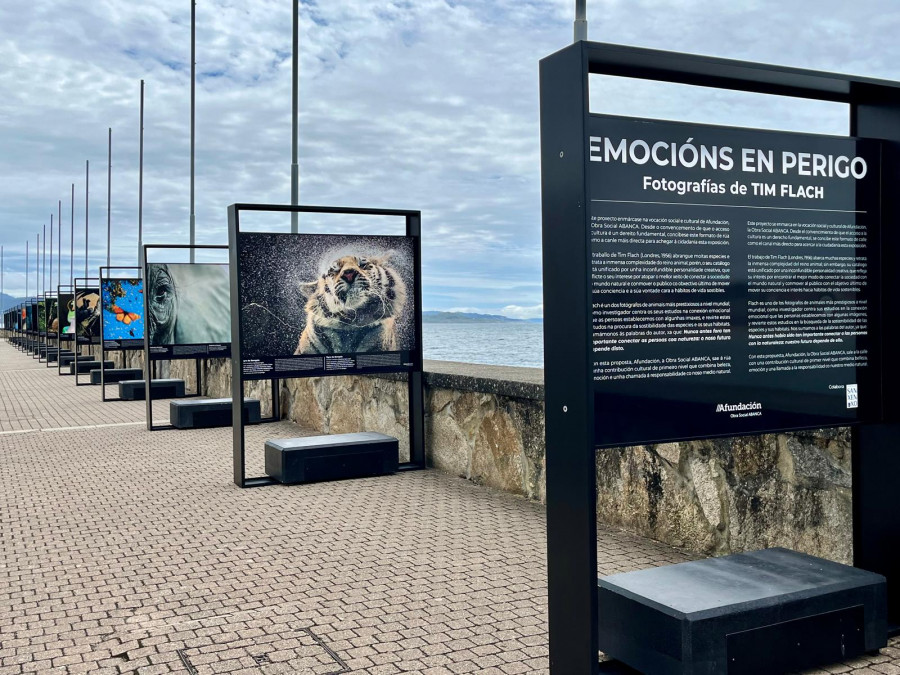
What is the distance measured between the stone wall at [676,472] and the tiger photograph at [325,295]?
75 cm

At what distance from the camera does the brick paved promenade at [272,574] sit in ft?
13.2

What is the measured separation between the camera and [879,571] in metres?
4.17

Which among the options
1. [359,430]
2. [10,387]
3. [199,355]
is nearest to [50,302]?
[10,387]

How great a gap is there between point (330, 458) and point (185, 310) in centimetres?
601

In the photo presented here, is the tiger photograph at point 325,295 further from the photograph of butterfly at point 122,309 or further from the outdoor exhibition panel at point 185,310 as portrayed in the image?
the photograph of butterfly at point 122,309

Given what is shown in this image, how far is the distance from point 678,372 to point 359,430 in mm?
7677

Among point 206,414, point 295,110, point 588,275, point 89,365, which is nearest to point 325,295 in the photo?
point 206,414

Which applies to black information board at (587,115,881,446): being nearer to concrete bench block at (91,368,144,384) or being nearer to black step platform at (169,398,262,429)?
black step platform at (169,398,262,429)

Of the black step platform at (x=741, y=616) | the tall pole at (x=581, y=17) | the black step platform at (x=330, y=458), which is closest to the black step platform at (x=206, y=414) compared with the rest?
the black step platform at (x=330, y=458)

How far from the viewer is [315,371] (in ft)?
28.2

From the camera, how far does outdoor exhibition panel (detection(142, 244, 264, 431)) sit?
43.8 feet

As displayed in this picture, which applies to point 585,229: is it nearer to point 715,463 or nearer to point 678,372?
point 678,372

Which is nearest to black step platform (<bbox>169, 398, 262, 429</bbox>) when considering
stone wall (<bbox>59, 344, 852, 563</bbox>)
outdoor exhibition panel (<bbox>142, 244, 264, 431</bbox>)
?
outdoor exhibition panel (<bbox>142, 244, 264, 431</bbox>)

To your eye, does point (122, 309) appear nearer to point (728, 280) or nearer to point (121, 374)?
point (121, 374)
